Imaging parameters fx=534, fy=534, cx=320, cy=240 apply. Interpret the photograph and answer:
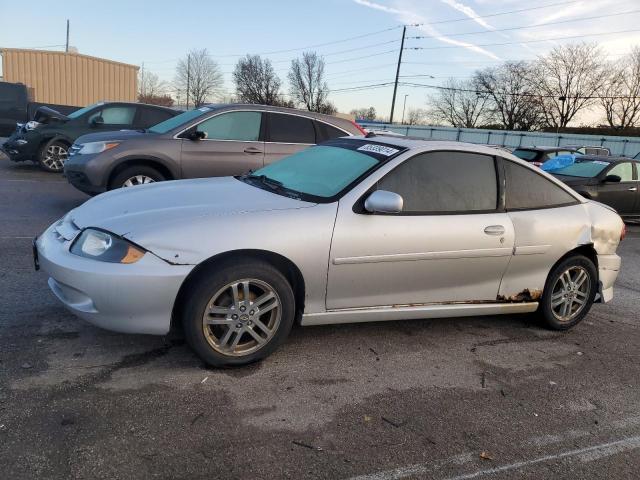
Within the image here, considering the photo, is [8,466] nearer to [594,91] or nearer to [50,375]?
[50,375]

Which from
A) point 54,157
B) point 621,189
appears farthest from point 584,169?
point 54,157

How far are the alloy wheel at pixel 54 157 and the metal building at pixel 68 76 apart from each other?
18.5m

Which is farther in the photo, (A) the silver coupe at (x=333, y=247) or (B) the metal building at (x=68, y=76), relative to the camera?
(B) the metal building at (x=68, y=76)

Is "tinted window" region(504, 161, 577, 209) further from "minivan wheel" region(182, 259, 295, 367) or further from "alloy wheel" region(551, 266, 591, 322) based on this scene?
"minivan wheel" region(182, 259, 295, 367)

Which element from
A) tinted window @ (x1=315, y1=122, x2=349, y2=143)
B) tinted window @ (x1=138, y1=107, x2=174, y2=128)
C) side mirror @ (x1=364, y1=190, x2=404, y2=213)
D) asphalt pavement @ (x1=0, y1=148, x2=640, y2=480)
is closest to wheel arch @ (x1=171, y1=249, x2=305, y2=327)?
asphalt pavement @ (x1=0, y1=148, x2=640, y2=480)

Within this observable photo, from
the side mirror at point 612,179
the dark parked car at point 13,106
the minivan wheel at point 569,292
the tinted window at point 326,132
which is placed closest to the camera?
the minivan wheel at point 569,292

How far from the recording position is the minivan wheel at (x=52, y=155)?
12.2 meters

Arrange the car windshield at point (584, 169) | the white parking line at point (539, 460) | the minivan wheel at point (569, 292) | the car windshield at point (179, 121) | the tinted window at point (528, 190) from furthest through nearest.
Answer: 1. the car windshield at point (584, 169)
2. the car windshield at point (179, 121)
3. the minivan wheel at point (569, 292)
4. the tinted window at point (528, 190)
5. the white parking line at point (539, 460)

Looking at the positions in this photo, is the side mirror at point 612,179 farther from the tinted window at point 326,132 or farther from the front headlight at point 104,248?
the front headlight at point 104,248

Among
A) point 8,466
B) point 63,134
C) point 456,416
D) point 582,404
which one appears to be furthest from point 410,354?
point 63,134

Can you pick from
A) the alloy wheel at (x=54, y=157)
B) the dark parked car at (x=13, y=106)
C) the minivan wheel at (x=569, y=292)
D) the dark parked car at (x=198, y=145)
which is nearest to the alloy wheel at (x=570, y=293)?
the minivan wheel at (x=569, y=292)

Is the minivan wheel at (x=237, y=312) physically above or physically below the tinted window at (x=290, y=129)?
below

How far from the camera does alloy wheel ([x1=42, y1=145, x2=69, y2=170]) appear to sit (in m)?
12.2

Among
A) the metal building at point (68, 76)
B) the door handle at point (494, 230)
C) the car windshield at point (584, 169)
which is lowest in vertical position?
the door handle at point (494, 230)
